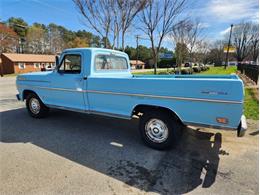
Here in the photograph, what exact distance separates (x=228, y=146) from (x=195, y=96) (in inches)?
67.3

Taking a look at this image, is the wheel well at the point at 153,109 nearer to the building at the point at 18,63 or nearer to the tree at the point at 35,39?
the building at the point at 18,63

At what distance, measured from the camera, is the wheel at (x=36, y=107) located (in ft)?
19.4

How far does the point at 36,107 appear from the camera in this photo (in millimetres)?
5984

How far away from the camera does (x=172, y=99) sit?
3.48m

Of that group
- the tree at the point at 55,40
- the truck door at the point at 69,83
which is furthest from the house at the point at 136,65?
the truck door at the point at 69,83

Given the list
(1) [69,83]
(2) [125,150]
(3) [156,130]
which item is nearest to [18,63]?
(1) [69,83]

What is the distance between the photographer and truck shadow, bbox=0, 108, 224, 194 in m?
2.99

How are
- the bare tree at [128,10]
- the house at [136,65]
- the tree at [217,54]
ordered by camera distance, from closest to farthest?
the bare tree at [128,10], the house at [136,65], the tree at [217,54]

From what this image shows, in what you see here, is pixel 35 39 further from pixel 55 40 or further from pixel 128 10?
pixel 128 10

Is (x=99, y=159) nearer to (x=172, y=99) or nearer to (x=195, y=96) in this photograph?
(x=172, y=99)

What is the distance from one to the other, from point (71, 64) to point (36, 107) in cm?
207

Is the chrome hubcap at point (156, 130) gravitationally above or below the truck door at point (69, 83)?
below

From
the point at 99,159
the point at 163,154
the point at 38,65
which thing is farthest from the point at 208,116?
the point at 38,65

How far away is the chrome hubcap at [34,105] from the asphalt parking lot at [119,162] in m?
0.90
